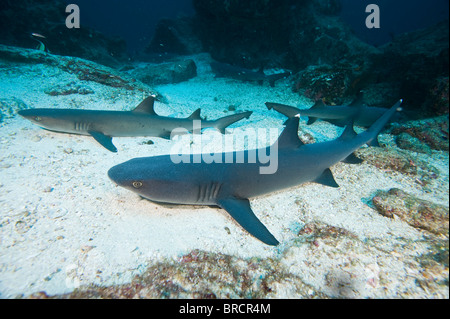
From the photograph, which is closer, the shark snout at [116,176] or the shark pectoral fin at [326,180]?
the shark snout at [116,176]

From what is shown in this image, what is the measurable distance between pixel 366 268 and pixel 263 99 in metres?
7.86

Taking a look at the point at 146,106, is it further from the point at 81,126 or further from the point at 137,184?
the point at 137,184

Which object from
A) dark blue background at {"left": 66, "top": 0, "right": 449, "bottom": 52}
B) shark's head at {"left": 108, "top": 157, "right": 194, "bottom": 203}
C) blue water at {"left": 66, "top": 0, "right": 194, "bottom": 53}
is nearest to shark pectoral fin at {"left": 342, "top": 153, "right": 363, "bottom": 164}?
shark's head at {"left": 108, "top": 157, "right": 194, "bottom": 203}

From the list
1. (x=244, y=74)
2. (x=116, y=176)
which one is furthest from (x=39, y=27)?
(x=116, y=176)

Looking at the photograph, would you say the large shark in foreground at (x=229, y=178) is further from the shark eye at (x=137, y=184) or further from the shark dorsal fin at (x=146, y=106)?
the shark dorsal fin at (x=146, y=106)

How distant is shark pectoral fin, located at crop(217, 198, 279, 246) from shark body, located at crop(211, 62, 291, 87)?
9261 mm

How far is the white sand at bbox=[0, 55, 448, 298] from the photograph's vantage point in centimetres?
171

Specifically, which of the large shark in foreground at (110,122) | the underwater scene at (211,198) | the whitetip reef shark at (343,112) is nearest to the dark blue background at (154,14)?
the whitetip reef shark at (343,112)

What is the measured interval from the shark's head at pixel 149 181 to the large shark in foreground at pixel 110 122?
1858 mm

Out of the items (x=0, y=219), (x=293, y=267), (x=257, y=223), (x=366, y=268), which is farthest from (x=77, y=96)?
(x=366, y=268)

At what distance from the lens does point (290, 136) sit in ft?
9.61

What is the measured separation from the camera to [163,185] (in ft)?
7.66

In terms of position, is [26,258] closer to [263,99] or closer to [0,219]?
[0,219]

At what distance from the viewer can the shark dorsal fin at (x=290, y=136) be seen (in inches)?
112
